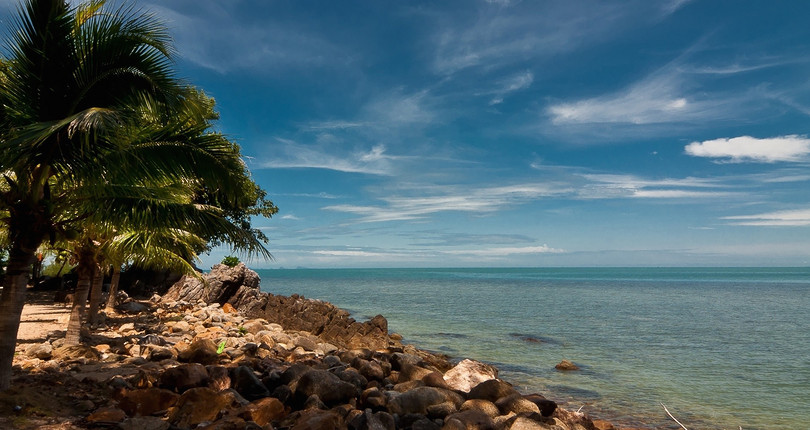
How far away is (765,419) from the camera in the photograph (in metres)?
12.3

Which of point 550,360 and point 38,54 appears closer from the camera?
point 38,54

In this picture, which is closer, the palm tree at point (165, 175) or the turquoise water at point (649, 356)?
the palm tree at point (165, 175)

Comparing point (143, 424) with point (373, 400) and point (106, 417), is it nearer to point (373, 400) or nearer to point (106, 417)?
point (106, 417)

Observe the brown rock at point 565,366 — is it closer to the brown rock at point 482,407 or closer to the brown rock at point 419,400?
the brown rock at point 482,407

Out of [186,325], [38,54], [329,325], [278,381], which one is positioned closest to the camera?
[38,54]

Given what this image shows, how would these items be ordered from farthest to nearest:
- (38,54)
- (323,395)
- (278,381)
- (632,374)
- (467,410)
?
(632,374)
(278,381)
(323,395)
(467,410)
(38,54)

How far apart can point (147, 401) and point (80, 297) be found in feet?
23.2

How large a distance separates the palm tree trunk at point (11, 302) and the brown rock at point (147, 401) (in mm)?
1808

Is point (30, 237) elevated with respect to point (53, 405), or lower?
elevated

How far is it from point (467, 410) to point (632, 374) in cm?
1064

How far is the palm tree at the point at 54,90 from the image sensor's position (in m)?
7.72

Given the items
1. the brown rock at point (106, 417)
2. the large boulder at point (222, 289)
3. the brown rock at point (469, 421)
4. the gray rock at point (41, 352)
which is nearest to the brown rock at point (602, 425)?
the brown rock at point (469, 421)

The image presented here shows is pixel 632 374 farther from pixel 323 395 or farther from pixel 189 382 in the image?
pixel 189 382

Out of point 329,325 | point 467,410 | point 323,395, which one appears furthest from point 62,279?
point 467,410
